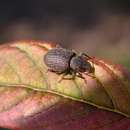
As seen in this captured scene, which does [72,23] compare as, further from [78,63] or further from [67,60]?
[78,63]

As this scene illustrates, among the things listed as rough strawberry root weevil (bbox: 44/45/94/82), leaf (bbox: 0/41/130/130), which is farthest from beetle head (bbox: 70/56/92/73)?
leaf (bbox: 0/41/130/130)

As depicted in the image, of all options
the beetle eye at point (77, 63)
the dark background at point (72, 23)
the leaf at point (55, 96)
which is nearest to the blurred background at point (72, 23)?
the dark background at point (72, 23)

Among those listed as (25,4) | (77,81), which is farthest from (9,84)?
→ (25,4)

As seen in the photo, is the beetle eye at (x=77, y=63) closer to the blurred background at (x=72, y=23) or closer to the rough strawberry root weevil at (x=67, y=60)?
the rough strawberry root weevil at (x=67, y=60)

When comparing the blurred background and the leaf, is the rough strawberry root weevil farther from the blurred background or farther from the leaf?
the blurred background

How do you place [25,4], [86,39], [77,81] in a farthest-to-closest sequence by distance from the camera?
[25,4] < [86,39] < [77,81]

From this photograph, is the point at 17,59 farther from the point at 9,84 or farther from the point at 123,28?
the point at 123,28

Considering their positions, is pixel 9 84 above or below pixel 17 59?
below
